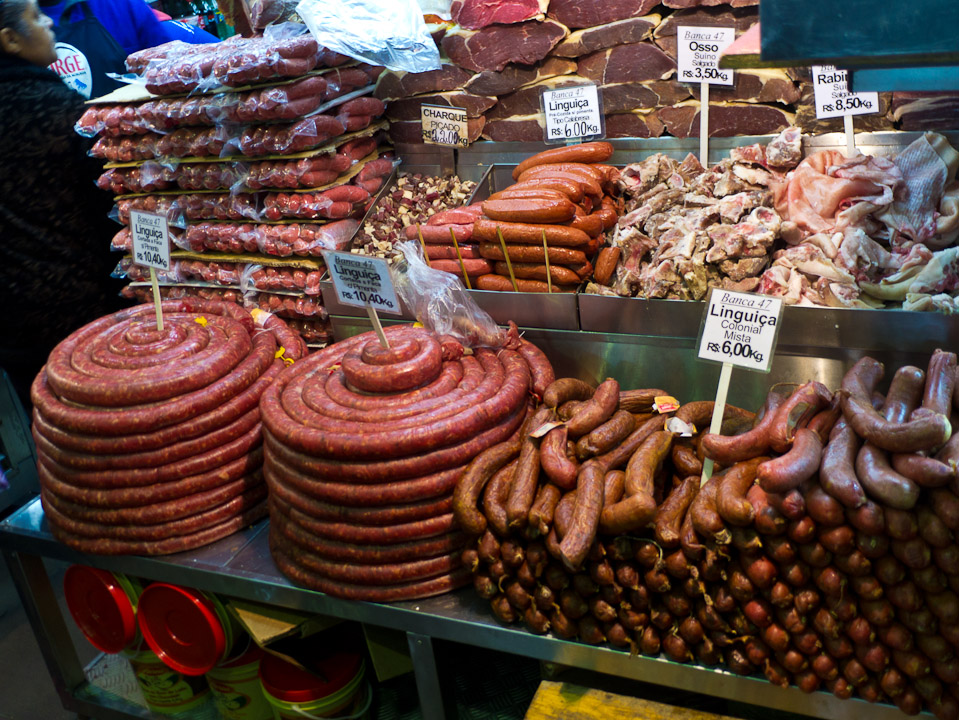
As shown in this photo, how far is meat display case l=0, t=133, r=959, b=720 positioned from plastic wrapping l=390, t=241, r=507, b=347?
1.23 feet

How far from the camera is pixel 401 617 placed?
263cm

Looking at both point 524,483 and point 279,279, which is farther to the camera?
point 279,279

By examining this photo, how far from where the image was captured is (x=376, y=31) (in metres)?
3.88

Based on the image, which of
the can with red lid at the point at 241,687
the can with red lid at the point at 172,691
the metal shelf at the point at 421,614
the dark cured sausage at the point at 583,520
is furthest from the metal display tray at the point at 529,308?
the can with red lid at the point at 172,691

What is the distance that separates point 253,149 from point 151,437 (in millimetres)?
1693

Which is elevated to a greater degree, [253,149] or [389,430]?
[253,149]

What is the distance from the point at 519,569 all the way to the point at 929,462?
112 centimetres

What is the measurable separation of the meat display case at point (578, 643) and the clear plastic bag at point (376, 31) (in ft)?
4.26

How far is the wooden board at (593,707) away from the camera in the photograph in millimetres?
2383

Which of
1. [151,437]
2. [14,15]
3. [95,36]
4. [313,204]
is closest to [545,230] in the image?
[313,204]

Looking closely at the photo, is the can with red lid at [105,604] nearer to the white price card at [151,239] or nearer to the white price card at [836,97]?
the white price card at [151,239]

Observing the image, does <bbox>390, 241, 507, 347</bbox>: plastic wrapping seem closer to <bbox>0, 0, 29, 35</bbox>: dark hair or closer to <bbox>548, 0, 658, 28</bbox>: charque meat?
<bbox>548, 0, 658, 28</bbox>: charque meat

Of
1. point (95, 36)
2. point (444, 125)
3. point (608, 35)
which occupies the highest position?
point (95, 36)

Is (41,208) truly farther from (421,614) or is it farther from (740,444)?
(740,444)
